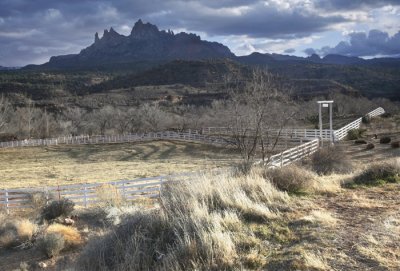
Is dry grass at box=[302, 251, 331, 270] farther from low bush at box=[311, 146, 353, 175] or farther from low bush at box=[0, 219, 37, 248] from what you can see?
low bush at box=[311, 146, 353, 175]

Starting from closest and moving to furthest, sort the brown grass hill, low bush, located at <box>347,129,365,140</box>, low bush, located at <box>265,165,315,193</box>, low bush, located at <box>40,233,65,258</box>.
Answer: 1. low bush, located at <box>265,165,315,193</box>
2. low bush, located at <box>40,233,65,258</box>
3. low bush, located at <box>347,129,365,140</box>
4. the brown grass hill

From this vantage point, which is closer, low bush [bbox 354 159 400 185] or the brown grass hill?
low bush [bbox 354 159 400 185]

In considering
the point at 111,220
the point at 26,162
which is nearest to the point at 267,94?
the point at 111,220

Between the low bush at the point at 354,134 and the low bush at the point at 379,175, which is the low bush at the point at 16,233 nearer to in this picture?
the low bush at the point at 379,175

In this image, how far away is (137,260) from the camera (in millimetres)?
6082

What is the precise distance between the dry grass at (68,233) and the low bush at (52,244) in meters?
0.42

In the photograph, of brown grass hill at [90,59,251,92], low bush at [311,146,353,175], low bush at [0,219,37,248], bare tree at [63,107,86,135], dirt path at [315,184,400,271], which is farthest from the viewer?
brown grass hill at [90,59,251,92]

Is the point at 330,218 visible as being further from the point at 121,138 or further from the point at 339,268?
the point at 121,138

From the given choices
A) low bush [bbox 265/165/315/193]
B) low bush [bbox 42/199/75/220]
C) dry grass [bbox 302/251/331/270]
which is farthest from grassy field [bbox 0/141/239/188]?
dry grass [bbox 302/251/331/270]

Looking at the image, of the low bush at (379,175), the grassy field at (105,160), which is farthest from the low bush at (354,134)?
the low bush at (379,175)

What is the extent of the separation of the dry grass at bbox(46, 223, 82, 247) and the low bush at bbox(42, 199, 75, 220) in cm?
112

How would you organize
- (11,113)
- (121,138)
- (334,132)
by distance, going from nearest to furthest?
(334,132)
(121,138)
(11,113)

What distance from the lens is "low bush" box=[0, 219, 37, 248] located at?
1120 centimetres

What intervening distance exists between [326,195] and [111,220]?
5.83 m
